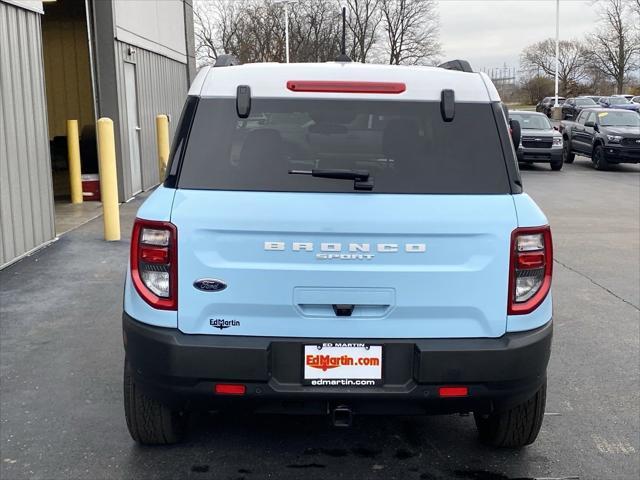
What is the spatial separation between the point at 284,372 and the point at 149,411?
0.92 m

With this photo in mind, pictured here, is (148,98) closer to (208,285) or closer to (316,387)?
(208,285)

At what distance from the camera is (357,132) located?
3555 millimetres

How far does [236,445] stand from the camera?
3988mm

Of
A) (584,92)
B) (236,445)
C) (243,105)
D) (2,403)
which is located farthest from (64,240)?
(584,92)

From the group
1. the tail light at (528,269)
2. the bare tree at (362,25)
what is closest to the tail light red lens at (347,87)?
the tail light at (528,269)

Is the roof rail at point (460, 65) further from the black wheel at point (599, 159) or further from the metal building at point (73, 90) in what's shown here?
the black wheel at point (599, 159)

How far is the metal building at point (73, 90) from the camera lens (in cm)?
853

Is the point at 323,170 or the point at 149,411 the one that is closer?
the point at 323,170

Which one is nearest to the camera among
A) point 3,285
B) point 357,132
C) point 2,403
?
point 357,132

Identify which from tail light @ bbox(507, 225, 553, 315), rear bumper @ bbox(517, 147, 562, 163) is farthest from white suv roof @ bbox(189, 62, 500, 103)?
rear bumper @ bbox(517, 147, 562, 163)

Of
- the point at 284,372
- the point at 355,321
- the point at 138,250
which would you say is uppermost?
the point at 138,250

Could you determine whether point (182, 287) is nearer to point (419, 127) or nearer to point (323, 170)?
point (323, 170)

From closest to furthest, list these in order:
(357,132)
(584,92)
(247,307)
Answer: (247,307)
(357,132)
(584,92)

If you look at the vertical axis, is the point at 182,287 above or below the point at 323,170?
below
